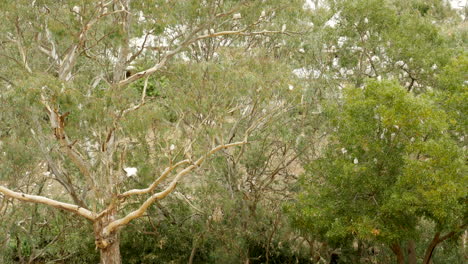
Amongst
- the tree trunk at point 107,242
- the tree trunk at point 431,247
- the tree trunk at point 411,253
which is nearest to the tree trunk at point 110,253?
the tree trunk at point 107,242

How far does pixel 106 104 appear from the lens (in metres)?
→ 10.6

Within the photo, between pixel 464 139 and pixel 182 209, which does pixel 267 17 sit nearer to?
pixel 182 209

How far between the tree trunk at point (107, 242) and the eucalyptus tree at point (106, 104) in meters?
0.02

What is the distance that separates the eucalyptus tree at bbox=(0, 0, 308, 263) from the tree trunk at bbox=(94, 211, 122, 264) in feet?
0.07

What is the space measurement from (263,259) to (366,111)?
5.43 m

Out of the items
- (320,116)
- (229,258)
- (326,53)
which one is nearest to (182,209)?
(229,258)

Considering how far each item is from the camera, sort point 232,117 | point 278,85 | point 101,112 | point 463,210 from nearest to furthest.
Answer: point 463,210
point 101,112
point 278,85
point 232,117

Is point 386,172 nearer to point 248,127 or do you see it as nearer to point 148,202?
point 248,127

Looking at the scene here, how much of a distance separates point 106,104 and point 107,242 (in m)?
2.53

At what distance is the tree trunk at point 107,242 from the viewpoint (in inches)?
440

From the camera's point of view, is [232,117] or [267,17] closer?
[232,117]

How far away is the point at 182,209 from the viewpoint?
1417cm

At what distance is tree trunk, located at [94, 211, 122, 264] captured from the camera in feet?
36.7

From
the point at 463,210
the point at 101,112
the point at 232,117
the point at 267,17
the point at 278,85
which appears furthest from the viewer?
the point at 267,17
